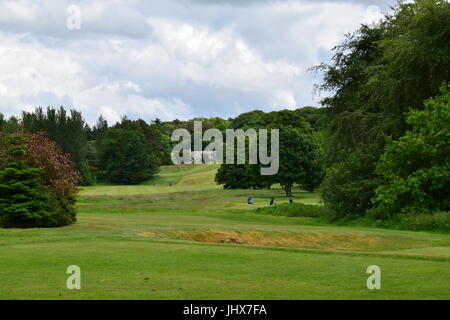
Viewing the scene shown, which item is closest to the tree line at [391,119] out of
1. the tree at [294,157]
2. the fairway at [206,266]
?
the fairway at [206,266]

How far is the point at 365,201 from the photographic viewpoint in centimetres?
4597

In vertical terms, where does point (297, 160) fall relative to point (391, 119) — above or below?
below

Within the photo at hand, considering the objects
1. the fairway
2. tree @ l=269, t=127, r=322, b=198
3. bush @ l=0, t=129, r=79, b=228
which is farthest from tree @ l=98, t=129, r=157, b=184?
the fairway

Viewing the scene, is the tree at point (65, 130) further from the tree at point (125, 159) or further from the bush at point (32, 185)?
the bush at point (32, 185)

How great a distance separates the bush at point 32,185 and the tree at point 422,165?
1864cm

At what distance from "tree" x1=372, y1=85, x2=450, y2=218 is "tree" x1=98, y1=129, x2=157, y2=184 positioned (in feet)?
348

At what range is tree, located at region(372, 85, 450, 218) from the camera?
36.7m

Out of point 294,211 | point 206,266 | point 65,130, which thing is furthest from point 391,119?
point 65,130

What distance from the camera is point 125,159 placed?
5600 inches

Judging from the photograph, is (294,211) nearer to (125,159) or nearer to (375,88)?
(375,88)

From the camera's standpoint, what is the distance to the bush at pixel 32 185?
31.0 m

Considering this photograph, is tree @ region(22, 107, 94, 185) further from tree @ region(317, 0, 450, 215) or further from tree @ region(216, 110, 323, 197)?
tree @ region(317, 0, 450, 215)

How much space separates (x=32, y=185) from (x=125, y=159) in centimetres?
11143
